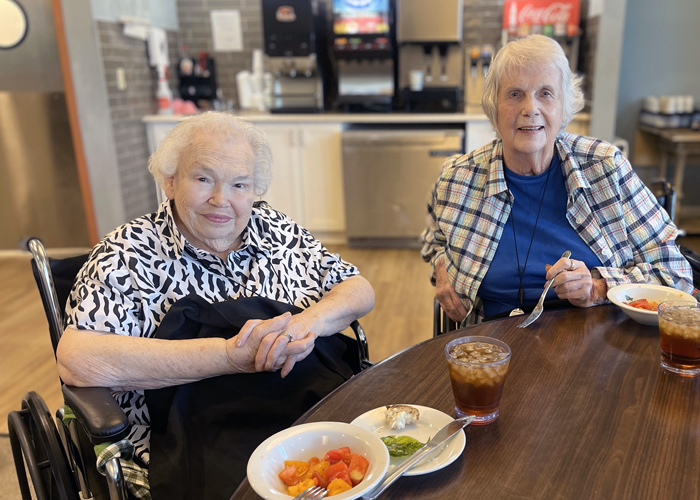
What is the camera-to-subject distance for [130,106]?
162 inches

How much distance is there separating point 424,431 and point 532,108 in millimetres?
968

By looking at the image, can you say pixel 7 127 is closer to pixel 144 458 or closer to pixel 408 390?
pixel 144 458

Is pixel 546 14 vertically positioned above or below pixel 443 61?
above

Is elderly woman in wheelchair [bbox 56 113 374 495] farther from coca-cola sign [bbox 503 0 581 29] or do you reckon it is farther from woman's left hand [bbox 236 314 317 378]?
coca-cola sign [bbox 503 0 581 29]

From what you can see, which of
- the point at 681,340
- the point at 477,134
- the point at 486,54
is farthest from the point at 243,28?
the point at 681,340

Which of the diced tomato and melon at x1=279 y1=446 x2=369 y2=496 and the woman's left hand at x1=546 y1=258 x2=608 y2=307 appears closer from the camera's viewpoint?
the diced tomato and melon at x1=279 y1=446 x2=369 y2=496

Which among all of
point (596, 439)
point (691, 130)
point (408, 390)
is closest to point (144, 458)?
point (408, 390)

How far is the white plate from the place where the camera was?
0.82m

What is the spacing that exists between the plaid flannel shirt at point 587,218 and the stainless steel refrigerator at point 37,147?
3.45 metres

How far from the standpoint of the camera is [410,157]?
3988 millimetres

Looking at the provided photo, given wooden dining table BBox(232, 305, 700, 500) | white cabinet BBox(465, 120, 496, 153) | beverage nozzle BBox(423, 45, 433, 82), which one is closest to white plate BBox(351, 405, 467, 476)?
wooden dining table BBox(232, 305, 700, 500)

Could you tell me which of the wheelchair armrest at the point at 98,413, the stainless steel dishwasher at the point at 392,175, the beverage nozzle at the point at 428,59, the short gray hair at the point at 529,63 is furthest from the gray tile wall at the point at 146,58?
the wheelchair armrest at the point at 98,413

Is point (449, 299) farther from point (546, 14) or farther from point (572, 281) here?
point (546, 14)

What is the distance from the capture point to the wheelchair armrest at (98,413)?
988 millimetres
